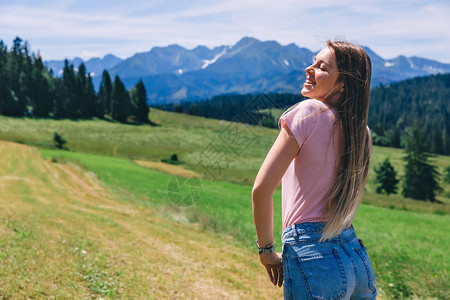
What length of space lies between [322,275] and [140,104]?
12135cm

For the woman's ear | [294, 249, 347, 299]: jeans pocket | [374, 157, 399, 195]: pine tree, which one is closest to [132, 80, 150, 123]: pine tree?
[374, 157, 399, 195]: pine tree

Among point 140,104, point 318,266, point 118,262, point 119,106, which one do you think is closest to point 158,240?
point 118,262

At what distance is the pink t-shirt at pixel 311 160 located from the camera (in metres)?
2.30

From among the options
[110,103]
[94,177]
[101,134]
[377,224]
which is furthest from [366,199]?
[110,103]

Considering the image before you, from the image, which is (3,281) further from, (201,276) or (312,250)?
(312,250)

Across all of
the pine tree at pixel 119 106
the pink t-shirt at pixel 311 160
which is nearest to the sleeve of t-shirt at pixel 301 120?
the pink t-shirt at pixel 311 160

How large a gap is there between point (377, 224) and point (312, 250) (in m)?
22.1

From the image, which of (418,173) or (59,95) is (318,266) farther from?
(59,95)

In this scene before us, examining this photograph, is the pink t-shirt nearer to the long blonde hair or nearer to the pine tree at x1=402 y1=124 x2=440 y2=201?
the long blonde hair

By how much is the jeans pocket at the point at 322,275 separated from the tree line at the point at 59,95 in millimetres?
112663

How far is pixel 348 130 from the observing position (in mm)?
2402

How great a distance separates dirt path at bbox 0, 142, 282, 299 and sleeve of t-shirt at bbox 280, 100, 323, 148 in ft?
16.1

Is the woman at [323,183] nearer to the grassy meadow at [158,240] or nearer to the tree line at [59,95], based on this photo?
the grassy meadow at [158,240]

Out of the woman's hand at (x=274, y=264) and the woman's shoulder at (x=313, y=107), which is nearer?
the woman's shoulder at (x=313, y=107)
